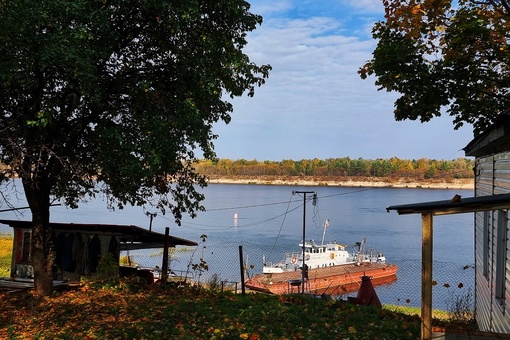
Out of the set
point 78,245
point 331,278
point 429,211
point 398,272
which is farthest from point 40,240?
point 398,272

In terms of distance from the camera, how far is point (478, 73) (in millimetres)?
14406

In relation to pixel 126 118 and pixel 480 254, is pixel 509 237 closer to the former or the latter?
pixel 480 254

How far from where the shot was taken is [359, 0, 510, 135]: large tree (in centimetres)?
1354

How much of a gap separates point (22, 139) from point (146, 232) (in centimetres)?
575

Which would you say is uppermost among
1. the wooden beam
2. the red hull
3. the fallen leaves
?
the wooden beam

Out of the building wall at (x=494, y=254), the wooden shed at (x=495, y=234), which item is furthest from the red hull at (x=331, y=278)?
the wooden shed at (x=495, y=234)

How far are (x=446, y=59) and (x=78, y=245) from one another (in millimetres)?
13034

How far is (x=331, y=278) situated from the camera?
4347 cm

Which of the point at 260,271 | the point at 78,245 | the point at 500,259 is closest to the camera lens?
the point at 500,259

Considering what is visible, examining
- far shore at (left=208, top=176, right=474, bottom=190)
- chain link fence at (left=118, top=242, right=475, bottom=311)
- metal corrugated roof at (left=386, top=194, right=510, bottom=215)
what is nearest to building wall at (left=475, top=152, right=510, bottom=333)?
metal corrugated roof at (left=386, top=194, right=510, bottom=215)

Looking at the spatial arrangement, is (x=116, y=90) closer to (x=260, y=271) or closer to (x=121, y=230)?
(x=121, y=230)

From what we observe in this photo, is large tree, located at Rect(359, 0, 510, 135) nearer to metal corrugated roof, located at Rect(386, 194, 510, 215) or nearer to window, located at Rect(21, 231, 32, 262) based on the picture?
metal corrugated roof, located at Rect(386, 194, 510, 215)

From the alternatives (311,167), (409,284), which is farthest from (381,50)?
(311,167)

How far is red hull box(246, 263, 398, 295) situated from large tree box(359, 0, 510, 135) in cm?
2657
